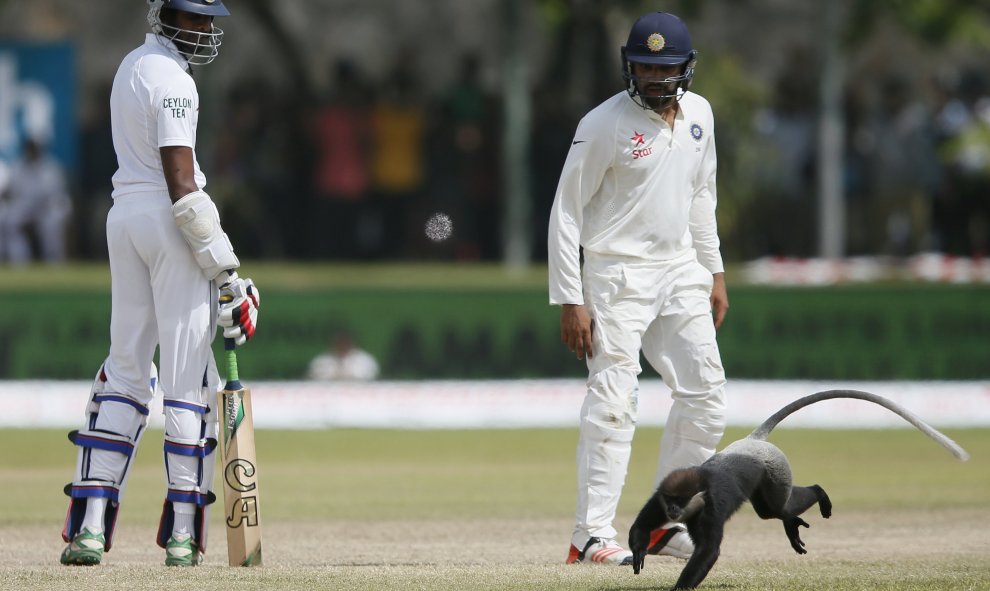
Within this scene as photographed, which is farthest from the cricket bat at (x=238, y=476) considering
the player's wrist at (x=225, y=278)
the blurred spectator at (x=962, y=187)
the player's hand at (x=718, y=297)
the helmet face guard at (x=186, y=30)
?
the blurred spectator at (x=962, y=187)

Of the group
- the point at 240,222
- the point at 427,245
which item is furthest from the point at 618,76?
the point at 240,222

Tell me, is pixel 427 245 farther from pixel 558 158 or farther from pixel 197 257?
pixel 197 257

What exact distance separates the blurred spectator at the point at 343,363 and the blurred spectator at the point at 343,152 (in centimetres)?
324

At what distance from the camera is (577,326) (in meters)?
6.46

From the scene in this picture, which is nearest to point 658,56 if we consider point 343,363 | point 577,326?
point 577,326

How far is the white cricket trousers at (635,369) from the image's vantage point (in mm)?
6488

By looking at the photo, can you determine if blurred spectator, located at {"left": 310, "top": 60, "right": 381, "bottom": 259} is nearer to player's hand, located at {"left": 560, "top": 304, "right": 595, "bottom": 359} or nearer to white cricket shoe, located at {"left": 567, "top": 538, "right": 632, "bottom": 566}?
player's hand, located at {"left": 560, "top": 304, "right": 595, "bottom": 359}

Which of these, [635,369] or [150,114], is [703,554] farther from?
[150,114]

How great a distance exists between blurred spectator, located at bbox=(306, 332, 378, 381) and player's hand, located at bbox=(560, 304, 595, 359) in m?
7.78

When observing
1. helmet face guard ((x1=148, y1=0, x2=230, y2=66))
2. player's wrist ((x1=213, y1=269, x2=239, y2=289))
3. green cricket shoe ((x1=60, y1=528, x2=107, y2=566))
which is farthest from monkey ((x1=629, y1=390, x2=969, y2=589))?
helmet face guard ((x1=148, y1=0, x2=230, y2=66))

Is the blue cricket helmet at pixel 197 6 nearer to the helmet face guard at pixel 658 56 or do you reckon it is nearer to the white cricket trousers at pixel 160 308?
the white cricket trousers at pixel 160 308

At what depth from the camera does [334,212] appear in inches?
696

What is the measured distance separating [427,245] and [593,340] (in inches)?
451

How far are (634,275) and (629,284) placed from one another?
0.05m
